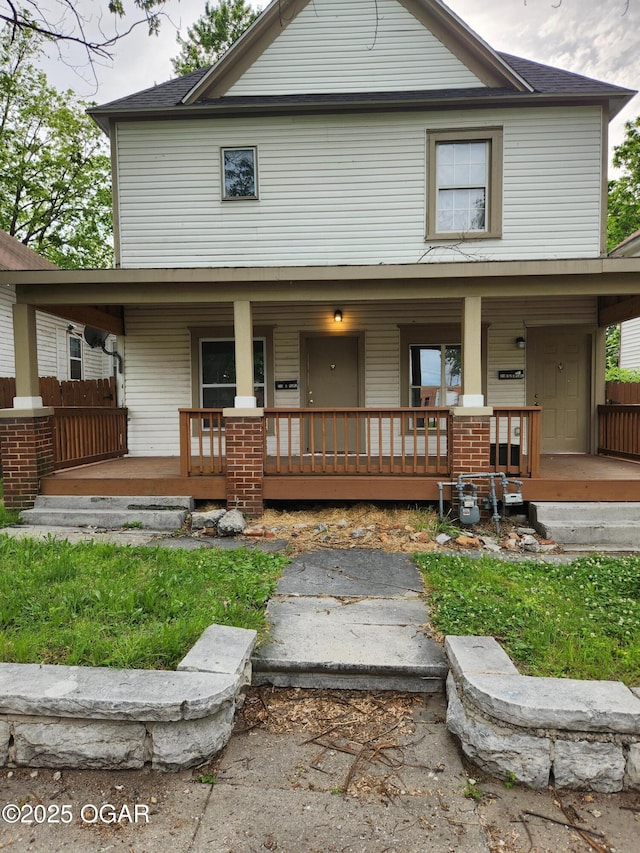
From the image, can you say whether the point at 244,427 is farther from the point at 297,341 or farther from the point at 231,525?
the point at 297,341

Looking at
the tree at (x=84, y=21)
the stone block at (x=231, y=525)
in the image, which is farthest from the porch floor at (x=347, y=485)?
the tree at (x=84, y=21)

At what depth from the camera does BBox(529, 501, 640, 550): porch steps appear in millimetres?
5332

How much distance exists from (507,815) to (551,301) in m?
7.60

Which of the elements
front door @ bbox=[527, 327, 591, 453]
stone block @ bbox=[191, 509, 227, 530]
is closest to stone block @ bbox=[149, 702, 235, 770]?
stone block @ bbox=[191, 509, 227, 530]

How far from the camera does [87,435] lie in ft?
24.3

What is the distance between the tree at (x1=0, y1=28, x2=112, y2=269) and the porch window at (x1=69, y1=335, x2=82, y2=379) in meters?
8.16

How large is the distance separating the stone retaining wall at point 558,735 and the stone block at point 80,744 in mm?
1553

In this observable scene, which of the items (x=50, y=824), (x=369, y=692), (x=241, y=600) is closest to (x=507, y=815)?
(x=369, y=692)

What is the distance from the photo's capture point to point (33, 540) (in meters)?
5.01

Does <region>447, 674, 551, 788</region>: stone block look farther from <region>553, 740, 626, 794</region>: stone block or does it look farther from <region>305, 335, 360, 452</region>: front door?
<region>305, 335, 360, 452</region>: front door

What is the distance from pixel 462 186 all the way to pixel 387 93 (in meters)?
1.89

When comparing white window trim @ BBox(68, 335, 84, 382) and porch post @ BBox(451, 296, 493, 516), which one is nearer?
porch post @ BBox(451, 296, 493, 516)

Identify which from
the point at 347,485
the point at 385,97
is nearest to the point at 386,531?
the point at 347,485

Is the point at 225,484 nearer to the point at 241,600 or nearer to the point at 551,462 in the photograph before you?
the point at 241,600
